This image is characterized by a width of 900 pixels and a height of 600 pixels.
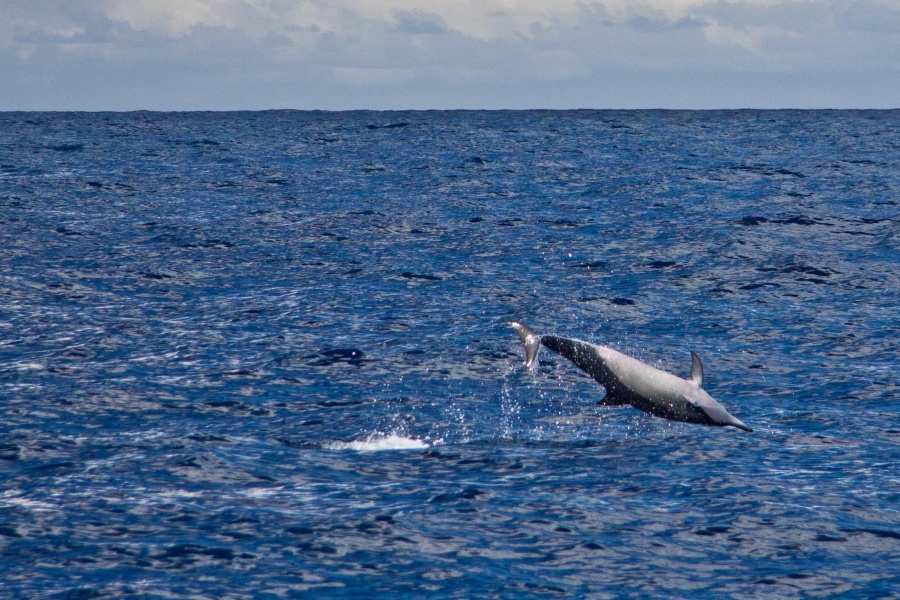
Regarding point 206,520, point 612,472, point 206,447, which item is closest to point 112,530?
point 206,520

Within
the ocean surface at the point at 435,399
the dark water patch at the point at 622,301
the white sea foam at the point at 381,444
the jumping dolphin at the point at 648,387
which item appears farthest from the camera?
the dark water patch at the point at 622,301

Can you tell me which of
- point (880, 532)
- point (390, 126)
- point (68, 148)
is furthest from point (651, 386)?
point (390, 126)

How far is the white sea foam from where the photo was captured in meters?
14.9

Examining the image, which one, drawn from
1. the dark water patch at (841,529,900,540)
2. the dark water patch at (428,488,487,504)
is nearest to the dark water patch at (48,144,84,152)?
the dark water patch at (428,488,487,504)

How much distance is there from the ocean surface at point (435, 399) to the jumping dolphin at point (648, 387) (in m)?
0.60

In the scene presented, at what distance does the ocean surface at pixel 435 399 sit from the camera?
11.1 m

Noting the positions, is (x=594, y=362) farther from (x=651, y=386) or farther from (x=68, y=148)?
(x=68, y=148)

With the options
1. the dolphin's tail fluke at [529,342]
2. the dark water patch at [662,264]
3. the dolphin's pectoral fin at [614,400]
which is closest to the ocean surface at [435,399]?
the dark water patch at [662,264]

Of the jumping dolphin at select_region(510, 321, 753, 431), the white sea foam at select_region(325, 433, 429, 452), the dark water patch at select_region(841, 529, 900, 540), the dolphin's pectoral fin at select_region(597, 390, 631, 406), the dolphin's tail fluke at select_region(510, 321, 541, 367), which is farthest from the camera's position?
the white sea foam at select_region(325, 433, 429, 452)

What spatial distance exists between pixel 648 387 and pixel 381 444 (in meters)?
3.58

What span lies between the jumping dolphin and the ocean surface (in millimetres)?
598

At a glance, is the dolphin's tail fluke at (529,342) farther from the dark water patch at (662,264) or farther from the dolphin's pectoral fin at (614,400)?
the dark water patch at (662,264)

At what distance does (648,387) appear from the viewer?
14.4 metres

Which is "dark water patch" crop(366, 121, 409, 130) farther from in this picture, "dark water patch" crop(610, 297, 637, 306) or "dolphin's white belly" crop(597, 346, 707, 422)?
"dolphin's white belly" crop(597, 346, 707, 422)
